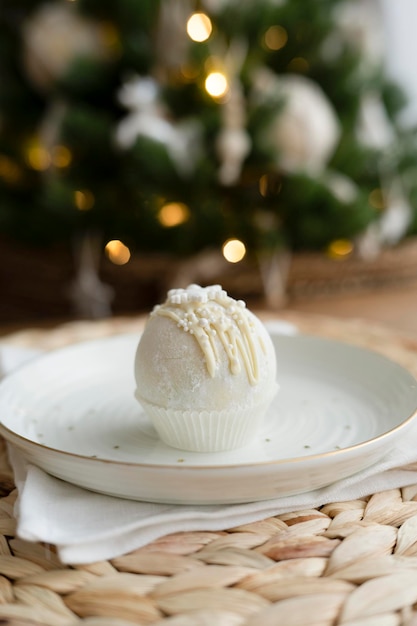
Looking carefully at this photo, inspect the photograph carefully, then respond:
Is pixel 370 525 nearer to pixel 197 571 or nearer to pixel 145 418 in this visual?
pixel 197 571

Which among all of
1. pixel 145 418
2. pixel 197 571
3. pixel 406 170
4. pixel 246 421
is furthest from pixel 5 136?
pixel 197 571

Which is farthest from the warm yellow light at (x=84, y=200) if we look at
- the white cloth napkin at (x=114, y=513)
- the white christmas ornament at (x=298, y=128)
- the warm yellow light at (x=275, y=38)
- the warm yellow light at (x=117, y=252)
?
the white cloth napkin at (x=114, y=513)

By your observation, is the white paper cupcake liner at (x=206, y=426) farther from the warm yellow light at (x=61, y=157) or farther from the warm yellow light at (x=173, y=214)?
the warm yellow light at (x=61, y=157)

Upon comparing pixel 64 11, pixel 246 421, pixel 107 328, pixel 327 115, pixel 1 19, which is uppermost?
pixel 1 19

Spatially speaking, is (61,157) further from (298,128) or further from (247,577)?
(247,577)

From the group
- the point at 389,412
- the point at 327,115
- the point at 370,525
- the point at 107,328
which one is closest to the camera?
the point at 370,525

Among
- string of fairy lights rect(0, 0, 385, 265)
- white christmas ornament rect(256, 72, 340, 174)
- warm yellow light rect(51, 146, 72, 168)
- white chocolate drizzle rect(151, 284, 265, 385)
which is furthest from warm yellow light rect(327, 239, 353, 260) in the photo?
white chocolate drizzle rect(151, 284, 265, 385)

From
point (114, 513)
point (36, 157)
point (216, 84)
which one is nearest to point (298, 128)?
point (216, 84)
